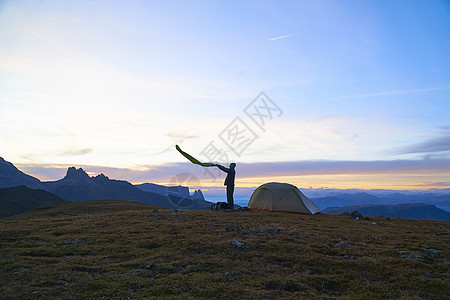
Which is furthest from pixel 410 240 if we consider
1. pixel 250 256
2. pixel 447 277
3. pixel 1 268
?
pixel 1 268

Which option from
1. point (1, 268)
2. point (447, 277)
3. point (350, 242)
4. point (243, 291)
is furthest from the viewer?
point (350, 242)

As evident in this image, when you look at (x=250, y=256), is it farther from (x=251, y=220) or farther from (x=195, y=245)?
(x=251, y=220)

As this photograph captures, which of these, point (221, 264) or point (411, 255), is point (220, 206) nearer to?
point (221, 264)

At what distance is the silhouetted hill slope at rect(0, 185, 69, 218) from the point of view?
10887cm

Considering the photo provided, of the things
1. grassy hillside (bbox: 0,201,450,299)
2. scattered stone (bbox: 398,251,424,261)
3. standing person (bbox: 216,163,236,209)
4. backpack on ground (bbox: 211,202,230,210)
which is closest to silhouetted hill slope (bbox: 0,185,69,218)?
backpack on ground (bbox: 211,202,230,210)

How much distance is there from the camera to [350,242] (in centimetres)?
1417

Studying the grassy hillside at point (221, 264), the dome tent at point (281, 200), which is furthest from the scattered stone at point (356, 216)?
the grassy hillside at point (221, 264)

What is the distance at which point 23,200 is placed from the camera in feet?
387

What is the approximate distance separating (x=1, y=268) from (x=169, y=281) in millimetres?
7009

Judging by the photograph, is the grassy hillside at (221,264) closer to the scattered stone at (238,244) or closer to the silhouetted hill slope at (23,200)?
the scattered stone at (238,244)

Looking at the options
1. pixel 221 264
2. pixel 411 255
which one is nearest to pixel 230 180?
pixel 221 264

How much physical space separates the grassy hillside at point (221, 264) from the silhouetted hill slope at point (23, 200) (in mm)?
112809

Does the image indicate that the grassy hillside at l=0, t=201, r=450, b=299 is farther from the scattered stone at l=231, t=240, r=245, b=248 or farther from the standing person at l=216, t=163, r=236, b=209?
the standing person at l=216, t=163, r=236, b=209

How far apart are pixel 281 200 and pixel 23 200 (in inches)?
5220
